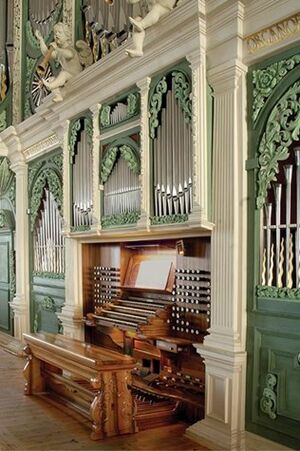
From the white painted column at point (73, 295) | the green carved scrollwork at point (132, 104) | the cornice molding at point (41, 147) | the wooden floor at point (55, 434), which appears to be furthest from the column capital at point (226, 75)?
the cornice molding at point (41, 147)

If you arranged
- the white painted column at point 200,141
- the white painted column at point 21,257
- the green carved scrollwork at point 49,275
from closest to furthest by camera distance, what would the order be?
1. the white painted column at point 200,141
2. the green carved scrollwork at point 49,275
3. the white painted column at point 21,257

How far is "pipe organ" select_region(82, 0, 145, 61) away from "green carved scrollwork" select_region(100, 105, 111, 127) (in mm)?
680

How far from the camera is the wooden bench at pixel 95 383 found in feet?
14.1

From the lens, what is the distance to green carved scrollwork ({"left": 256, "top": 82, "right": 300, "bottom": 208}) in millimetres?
A: 3699

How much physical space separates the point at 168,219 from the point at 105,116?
1.65 metres

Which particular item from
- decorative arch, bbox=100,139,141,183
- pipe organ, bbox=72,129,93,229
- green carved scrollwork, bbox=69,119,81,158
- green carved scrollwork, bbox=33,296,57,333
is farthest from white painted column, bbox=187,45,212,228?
green carved scrollwork, bbox=33,296,57,333

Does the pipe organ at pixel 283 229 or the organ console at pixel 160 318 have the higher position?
the pipe organ at pixel 283 229

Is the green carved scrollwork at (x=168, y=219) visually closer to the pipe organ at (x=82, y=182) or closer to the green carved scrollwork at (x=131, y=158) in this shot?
the green carved scrollwork at (x=131, y=158)

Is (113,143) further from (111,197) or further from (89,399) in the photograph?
(89,399)

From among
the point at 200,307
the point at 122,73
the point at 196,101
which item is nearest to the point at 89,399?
the point at 200,307

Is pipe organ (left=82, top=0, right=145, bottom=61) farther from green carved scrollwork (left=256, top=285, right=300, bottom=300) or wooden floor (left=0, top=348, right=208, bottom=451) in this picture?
wooden floor (left=0, top=348, right=208, bottom=451)

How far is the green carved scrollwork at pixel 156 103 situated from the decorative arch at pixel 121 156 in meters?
0.35

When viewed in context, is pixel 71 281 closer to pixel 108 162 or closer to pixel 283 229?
pixel 108 162

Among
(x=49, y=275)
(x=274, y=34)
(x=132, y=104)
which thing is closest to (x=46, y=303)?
(x=49, y=275)
